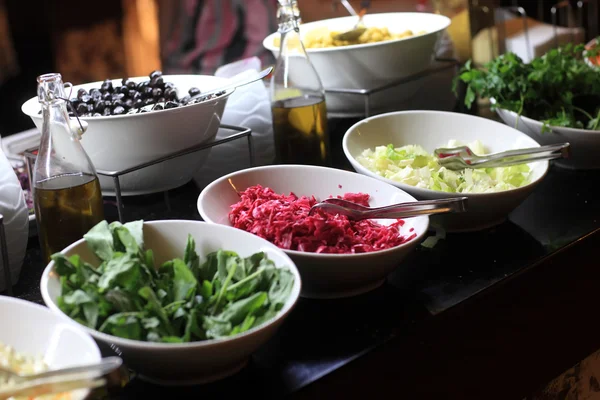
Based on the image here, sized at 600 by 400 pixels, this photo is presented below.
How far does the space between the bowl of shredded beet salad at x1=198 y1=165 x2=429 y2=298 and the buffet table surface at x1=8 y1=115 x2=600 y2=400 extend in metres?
0.05

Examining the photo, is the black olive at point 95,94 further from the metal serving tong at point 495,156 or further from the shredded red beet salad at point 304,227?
the metal serving tong at point 495,156

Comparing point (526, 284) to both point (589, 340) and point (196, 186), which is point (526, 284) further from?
point (196, 186)

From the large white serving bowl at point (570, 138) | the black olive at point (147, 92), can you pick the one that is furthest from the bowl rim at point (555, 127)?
the black olive at point (147, 92)

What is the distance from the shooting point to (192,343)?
2.12 feet

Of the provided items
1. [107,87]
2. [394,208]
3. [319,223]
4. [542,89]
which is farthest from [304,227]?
[542,89]

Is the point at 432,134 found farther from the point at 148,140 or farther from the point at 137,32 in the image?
the point at 137,32

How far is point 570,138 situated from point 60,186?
873 mm

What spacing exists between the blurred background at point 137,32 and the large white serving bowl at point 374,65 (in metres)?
0.76

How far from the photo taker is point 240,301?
715 mm

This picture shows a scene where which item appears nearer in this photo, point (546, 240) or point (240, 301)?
point (240, 301)

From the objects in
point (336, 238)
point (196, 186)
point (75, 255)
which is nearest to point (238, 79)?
point (196, 186)

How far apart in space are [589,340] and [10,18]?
2.22 m

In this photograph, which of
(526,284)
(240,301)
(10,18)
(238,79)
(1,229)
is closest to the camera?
(240,301)

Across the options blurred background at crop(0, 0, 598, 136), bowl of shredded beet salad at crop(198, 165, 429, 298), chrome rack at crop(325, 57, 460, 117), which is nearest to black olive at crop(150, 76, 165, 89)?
bowl of shredded beet salad at crop(198, 165, 429, 298)
